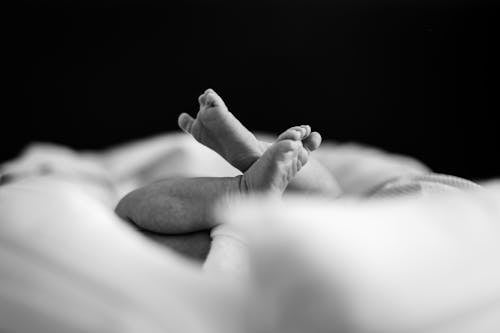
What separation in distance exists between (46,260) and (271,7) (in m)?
0.98

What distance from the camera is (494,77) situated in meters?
1.28

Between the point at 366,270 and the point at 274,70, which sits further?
the point at 274,70

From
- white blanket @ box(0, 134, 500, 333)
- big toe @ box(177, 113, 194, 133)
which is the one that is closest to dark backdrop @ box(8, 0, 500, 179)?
big toe @ box(177, 113, 194, 133)

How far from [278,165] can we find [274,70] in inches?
25.9

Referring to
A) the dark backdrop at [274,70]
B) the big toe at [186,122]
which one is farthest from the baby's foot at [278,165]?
the dark backdrop at [274,70]

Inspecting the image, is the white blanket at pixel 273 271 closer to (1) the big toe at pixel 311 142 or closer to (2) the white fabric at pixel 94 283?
(2) the white fabric at pixel 94 283

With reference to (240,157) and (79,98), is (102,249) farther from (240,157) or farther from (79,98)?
(79,98)

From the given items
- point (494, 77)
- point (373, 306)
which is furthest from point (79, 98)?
point (373, 306)

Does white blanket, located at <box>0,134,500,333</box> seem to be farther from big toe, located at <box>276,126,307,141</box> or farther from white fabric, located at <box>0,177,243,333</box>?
big toe, located at <box>276,126,307,141</box>

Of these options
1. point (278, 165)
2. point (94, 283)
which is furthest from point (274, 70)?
point (94, 283)

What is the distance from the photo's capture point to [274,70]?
1171mm

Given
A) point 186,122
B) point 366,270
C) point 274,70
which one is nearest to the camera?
point 366,270

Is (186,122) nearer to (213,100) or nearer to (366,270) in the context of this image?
(213,100)

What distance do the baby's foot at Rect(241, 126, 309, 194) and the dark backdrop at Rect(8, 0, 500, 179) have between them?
34 centimetres
